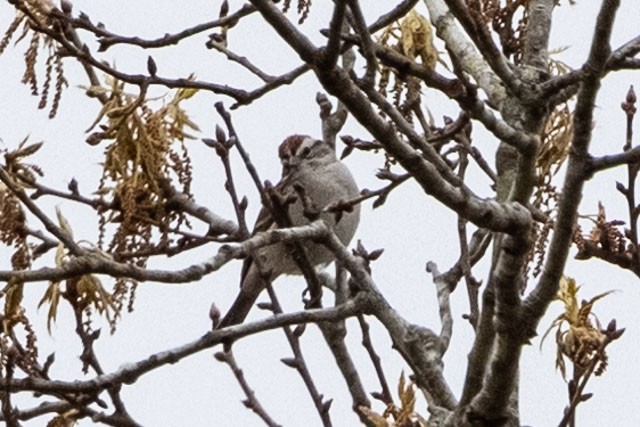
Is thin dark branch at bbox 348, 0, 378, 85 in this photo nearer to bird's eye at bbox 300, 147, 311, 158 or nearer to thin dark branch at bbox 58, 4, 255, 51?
thin dark branch at bbox 58, 4, 255, 51

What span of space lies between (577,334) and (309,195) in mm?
4427

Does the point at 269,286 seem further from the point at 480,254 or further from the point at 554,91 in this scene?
the point at 554,91

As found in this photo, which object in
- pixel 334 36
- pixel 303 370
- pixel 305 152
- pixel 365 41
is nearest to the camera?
pixel 334 36

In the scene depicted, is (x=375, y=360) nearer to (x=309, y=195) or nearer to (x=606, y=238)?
(x=606, y=238)

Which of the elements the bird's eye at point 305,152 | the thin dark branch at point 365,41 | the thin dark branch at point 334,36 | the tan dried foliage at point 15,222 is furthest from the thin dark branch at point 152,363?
the bird's eye at point 305,152

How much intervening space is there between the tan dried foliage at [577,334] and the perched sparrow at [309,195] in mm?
4132

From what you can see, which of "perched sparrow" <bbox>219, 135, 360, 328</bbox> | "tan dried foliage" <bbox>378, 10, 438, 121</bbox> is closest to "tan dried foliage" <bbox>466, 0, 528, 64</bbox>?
"tan dried foliage" <bbox>378, 10, 438, 121</bbox>

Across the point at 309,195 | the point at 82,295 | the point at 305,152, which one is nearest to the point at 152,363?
the point at 82,295

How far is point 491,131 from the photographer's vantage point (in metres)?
3.59

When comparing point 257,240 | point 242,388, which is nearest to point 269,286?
point 242,388

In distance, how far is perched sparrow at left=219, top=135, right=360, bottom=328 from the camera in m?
8.38

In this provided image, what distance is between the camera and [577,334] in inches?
155

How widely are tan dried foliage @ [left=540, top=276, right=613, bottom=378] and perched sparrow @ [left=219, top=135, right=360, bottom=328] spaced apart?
413cm

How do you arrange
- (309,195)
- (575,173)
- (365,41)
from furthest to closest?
(309,195) < (575,173) < (365,41)
